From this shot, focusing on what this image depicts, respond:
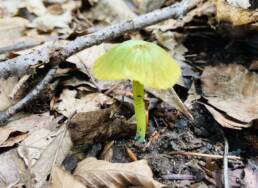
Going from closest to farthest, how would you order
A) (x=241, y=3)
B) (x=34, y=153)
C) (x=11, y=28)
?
1. (x=34, y=153)
2. (x=241, y=3)
3. (x=11, y=28)

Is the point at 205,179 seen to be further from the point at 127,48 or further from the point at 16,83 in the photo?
the point at 16,83

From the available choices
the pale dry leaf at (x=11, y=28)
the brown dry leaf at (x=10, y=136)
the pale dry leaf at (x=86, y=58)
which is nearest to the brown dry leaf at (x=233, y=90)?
the pale dry leaf at (x=86, y=58)

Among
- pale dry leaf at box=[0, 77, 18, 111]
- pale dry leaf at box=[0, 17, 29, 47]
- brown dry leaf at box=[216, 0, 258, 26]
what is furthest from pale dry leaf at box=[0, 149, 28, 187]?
brown dry leaf at box=[216, 0, 258, 26]

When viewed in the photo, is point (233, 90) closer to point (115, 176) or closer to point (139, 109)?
point (139, 109)

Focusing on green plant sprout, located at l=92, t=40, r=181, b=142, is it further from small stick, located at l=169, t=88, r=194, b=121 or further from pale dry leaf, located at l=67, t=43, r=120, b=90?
pale dry leaf, located at l=67, t=43, r=120, b=90

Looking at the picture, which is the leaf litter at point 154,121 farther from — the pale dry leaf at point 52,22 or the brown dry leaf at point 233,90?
the pale dry leaf at point 52,22

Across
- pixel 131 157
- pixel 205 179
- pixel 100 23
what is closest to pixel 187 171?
pixel 205 179

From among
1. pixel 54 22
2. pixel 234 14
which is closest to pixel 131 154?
pixel 234 14
